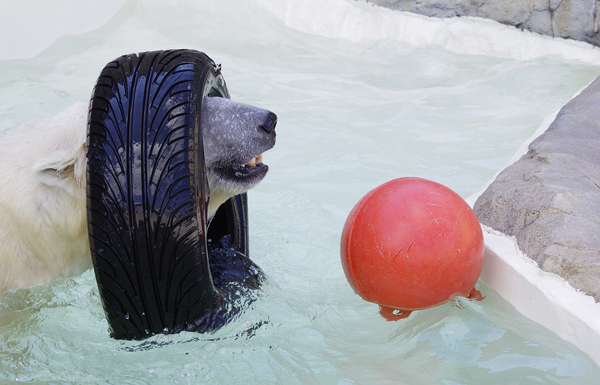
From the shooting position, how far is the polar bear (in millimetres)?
1912

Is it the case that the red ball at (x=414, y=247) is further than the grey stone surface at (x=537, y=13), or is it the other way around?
the grey stone surface at (x=537, y=13)

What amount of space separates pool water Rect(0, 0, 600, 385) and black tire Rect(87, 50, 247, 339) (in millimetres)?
273

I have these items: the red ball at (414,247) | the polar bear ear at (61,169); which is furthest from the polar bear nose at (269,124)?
the polar bear ear at (61,169)

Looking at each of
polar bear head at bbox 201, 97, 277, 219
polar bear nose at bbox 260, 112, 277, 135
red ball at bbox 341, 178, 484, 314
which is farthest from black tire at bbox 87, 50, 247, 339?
red ball at bbox 341, 178, 484, 314

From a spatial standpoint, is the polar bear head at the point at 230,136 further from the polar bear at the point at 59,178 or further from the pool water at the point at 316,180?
the pool water at the point at 316,180

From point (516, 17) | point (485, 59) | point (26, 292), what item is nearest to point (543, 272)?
point (26, 292)

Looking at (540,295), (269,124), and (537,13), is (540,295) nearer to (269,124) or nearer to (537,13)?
(269,124)

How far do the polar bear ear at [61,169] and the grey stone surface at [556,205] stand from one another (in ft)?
5.46

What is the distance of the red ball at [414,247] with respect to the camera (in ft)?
6.18

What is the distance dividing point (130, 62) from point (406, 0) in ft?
21.3

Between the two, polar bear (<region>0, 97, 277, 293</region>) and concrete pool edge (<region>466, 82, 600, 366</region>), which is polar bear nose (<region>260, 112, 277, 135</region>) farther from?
concrete pool edge (<region>466, 82, 600, 366</region>)

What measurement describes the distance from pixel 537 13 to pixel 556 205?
571cm

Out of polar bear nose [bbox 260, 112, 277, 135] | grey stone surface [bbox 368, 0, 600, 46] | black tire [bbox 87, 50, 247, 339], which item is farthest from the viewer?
grey stone surface [bbox 368, 0, 600, 46]

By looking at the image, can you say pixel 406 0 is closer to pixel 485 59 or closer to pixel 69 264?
pixel 485 59
